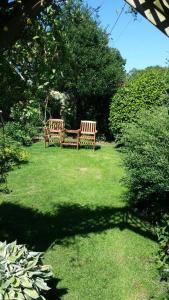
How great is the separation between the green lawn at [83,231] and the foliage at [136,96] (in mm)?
5147

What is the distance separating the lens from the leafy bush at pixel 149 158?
9.20 metres

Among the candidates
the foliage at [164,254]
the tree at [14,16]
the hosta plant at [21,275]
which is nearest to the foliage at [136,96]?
the foliage at [164,254]

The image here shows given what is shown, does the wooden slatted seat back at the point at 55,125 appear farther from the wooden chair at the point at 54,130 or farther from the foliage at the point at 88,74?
the foliage at the point at 88,74

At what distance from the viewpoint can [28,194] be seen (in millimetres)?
11859

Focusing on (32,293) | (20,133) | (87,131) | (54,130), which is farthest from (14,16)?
(87,131)

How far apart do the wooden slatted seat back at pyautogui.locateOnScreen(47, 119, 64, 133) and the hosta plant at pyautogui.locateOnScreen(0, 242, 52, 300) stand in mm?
13254

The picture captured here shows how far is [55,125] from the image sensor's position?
19828 mm

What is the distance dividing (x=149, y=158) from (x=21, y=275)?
449 centimetres

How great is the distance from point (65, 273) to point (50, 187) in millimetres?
5352

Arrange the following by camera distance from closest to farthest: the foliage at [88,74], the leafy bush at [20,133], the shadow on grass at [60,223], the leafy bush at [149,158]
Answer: the shadow on grass at [60,223] → the leafy bush at [149,158] → the leafy bush at [20,133] → the foliage at [88,74]

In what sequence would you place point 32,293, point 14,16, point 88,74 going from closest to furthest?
point 14,16, point 32,293, point 88,74

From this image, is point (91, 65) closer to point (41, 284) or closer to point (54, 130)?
point (54, 130)

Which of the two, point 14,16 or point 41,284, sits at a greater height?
point 14,16

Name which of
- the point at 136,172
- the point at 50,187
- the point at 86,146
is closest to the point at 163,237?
the point at 136,172
